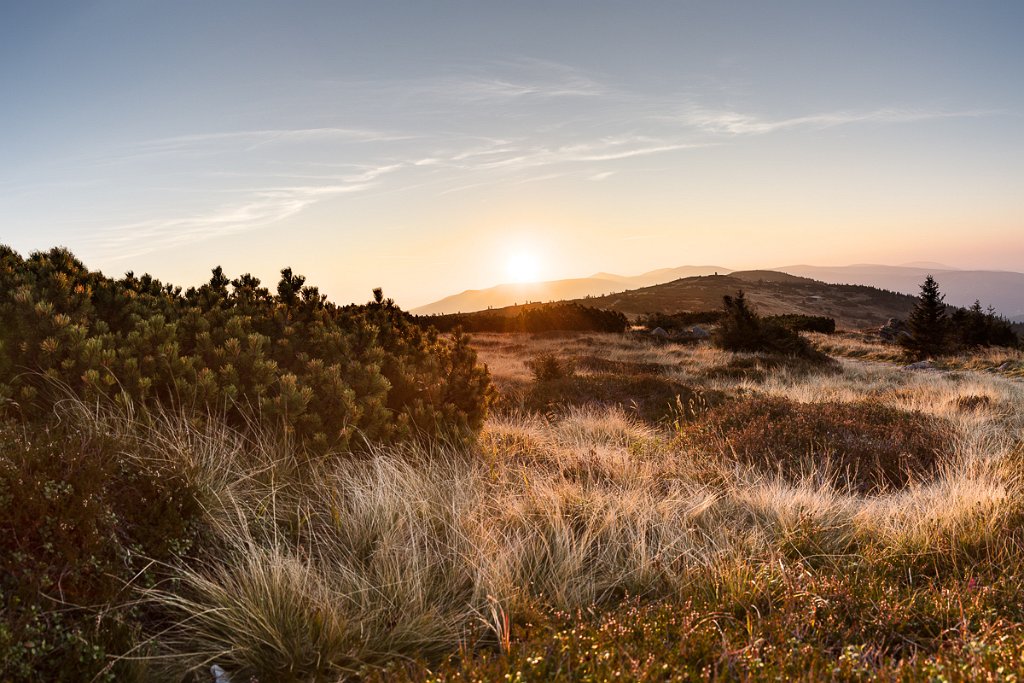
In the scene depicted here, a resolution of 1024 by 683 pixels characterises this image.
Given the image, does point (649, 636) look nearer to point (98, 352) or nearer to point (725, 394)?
point (98, 352)

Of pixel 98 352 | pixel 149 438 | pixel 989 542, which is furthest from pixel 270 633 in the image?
pixel 989 542

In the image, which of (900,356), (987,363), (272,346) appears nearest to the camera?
(272,346)

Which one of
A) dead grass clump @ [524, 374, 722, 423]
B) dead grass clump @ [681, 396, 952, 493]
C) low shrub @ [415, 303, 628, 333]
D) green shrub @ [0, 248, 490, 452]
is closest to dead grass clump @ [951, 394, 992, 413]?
dead grass clump @ [681, 396, 952, 493]

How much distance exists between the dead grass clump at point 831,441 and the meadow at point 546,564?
5 cm

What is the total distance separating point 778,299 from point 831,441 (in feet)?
283

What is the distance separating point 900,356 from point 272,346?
27750 mm

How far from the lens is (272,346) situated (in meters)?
6.02

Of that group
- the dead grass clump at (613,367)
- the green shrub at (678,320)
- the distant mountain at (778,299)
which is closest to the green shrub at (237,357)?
the dead grass clump at (613,367)

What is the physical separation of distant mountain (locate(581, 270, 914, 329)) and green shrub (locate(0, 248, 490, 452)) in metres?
59.1

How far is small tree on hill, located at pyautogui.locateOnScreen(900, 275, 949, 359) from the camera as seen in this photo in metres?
26.1

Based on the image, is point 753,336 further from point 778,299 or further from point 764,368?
point 778,299

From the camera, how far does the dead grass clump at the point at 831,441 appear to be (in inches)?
251

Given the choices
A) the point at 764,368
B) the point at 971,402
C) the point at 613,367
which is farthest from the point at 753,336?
the point at 971,402

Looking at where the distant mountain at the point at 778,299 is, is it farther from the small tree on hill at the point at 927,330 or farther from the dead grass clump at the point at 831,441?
the dead grass clump at the point at 831,441
